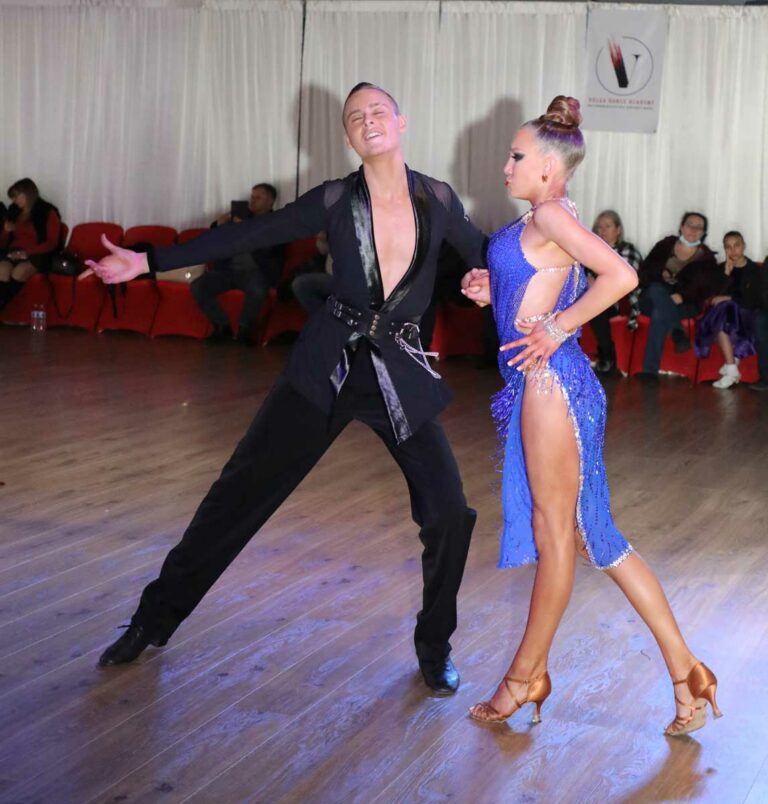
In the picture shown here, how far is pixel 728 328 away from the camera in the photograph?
9141mm

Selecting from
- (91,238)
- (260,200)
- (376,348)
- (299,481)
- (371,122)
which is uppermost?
(371,122)

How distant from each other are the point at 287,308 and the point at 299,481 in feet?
23.3

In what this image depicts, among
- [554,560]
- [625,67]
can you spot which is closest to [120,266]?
[554,560]

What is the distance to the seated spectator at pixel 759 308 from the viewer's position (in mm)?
9047

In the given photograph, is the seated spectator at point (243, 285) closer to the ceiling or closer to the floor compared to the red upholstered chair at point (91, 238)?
closer to the floor

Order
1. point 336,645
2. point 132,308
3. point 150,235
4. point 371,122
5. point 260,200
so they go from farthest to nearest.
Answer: point 150,235, point 132,308, point 260,200, point 336,645, point 371,122

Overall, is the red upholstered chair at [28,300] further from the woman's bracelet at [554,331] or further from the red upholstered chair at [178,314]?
the woman's bracelet at [554,331]

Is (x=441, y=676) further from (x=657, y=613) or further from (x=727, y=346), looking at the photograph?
(x=727, y=346)

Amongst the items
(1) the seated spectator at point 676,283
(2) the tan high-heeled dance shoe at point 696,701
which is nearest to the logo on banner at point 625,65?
(1) the seated spectator at point 676,283

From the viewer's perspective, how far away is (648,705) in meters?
3.16

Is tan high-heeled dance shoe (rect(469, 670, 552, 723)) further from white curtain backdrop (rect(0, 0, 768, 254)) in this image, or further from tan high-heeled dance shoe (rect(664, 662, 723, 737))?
white curtain backdrop (rect(0, 0, 768, 254))

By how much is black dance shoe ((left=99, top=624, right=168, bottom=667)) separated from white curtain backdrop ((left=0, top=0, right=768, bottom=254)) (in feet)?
24.9

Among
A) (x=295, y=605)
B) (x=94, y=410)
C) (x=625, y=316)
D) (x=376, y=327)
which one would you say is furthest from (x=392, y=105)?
(x=625, y=316)

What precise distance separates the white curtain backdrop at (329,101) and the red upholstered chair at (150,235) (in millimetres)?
411
